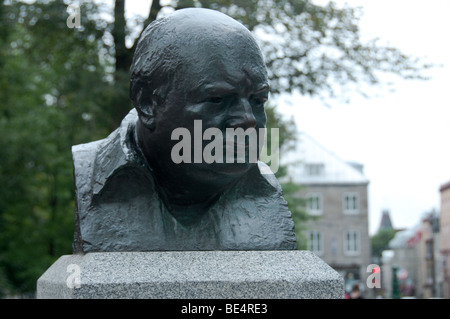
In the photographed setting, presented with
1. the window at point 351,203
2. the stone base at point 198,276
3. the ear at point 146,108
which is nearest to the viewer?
the stone base at point 198,276

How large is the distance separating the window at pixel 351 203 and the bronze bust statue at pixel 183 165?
35802mm

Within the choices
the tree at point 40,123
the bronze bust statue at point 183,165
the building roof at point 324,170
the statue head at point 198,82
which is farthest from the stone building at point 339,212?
the statue head at point 198,82

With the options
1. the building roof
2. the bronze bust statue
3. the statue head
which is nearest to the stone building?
the building roof

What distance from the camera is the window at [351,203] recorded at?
39.1 metres

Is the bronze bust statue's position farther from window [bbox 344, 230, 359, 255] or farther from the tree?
window [bbox 344, 230, 359, 255]

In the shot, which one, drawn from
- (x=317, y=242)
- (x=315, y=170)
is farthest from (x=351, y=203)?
(x=317, y=242)

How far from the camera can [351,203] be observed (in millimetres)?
39250

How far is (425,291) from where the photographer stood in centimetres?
5234

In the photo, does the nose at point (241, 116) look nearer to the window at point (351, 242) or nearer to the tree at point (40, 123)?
the tree at point (40, 123)

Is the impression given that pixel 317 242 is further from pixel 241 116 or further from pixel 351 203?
pixel 241 116

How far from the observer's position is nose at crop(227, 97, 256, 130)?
344 centimetres
